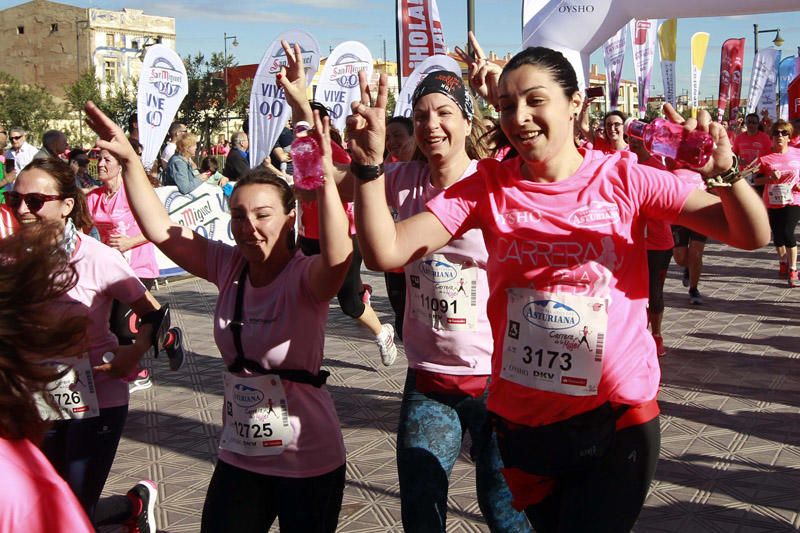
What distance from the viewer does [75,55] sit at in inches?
2574

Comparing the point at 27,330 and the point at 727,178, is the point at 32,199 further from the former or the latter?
the point at 727,178

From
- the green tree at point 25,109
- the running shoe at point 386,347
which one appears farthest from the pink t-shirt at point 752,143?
the green tree at point 25,109

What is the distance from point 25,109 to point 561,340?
44.4 m

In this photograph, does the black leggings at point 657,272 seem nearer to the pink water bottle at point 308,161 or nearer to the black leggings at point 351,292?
the black leggings at point 351,292

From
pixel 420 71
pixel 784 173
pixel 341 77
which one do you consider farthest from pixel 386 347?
pixel 784 173

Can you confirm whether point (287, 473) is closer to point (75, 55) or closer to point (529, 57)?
point (529, 57)

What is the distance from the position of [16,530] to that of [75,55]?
227ft

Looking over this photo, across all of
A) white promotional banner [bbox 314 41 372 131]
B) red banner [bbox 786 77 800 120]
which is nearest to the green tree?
white promotional banner [bbox 314 41 372 131]

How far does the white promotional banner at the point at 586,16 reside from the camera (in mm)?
6352

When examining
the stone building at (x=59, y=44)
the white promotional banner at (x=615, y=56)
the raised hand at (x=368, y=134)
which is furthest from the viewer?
the stone building at (x=59, y=44)

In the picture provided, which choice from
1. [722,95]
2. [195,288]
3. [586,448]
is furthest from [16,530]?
[722,95]

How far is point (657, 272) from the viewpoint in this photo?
7121 mm

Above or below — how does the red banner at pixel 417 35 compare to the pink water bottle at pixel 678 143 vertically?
above

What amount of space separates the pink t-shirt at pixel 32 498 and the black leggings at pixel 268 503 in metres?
1.62
